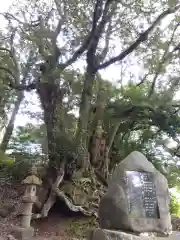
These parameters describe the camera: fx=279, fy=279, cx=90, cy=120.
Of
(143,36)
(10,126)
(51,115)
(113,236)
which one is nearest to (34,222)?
(51,115)

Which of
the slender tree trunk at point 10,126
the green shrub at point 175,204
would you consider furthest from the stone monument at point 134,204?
the slender tree trunk at point 10,126

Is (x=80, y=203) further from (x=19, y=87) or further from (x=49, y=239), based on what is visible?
(x=19, y=87)

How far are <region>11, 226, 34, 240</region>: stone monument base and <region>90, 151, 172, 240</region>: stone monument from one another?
6.39 feet

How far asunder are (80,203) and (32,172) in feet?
5.18

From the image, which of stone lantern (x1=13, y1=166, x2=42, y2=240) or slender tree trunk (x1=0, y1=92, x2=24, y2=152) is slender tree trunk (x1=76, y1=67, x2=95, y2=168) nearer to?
stone lantern (x1=13, y1=166, x2=42, y2=240)

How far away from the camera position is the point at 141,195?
443 centimetres

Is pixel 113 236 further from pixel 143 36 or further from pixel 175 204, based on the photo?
pixel 175 204

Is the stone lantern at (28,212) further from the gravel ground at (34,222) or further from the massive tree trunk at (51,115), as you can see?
the massive tree trunk at (51,115)

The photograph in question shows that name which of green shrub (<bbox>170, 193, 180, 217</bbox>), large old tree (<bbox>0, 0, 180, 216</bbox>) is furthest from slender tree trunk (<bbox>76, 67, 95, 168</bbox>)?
green shrub (<bbox>170, 193, 180, 217</bbox>)

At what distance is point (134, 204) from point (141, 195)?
23 cm

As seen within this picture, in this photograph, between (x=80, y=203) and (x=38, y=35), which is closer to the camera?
(x=80, y=203)

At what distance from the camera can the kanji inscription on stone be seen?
4.27m

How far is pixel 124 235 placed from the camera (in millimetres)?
3871

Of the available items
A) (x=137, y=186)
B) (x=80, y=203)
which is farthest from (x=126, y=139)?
(x=137, y=186)
